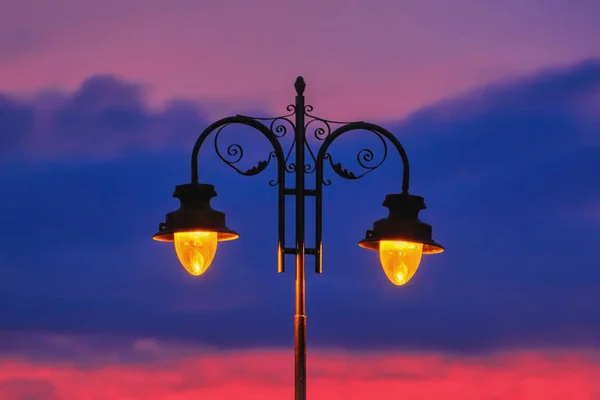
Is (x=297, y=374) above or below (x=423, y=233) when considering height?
below

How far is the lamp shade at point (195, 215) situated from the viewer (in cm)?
1572

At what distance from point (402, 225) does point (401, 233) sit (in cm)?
8

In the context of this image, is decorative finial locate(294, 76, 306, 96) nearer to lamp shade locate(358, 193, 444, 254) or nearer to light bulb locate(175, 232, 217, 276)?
lamp shade locate(358, 193, 444, 254)

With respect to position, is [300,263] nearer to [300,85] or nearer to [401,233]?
[401,233]

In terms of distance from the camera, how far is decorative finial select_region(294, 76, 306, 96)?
52.9 feet

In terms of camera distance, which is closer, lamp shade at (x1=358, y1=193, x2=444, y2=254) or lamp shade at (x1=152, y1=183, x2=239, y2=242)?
lamp shade at (x1=152, y1=183, x2=239, y2=242)

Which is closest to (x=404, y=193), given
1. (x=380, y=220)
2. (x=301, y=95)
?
(x=380, y=220)

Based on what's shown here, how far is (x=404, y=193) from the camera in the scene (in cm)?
1609

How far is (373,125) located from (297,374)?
8.06 feet

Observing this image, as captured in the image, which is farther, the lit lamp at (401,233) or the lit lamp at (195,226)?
the lit lamp at (401,233)

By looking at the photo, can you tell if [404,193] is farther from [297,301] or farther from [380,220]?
[297,301]

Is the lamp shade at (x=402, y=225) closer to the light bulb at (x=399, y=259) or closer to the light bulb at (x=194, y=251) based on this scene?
the light bulb at (x=399, y=259)

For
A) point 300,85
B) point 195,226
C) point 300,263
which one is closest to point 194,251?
point 195,226

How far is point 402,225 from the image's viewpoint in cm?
1596
